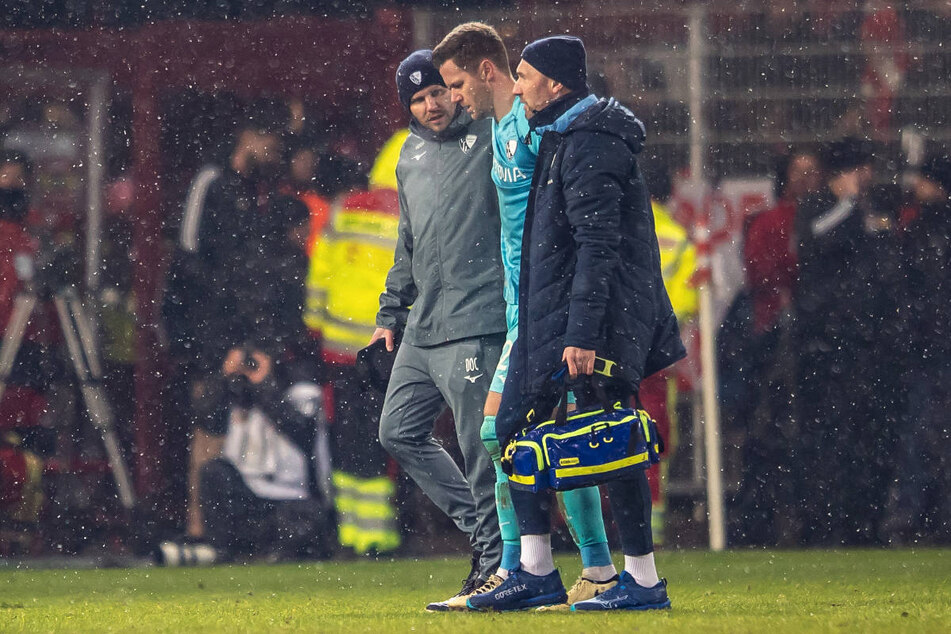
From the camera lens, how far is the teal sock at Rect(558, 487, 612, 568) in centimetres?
567

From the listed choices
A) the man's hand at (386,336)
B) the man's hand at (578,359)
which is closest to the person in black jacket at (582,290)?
the man's hand at (578,359)

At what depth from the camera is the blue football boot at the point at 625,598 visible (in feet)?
17.9

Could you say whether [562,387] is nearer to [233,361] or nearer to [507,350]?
[507,350]

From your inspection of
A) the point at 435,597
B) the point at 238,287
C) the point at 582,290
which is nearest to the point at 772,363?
the point at 238,287

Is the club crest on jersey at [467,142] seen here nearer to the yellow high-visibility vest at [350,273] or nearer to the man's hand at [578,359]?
the man's hand at [578,359]

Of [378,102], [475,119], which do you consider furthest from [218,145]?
[475,119]

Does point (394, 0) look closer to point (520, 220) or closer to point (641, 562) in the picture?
point (520, 220)

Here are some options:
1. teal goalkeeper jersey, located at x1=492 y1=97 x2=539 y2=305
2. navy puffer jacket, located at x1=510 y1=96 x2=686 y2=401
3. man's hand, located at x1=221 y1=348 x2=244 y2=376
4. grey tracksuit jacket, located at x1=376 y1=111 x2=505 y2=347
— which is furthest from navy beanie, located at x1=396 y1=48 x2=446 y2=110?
man's hand, located at x1=221 y1=348 x2=244 y2=376

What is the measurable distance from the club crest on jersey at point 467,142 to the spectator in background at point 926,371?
11.4 ft

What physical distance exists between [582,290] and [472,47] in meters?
0.98

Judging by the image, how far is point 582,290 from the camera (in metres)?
5.29

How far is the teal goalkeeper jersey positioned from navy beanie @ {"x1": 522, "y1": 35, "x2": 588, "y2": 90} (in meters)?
0.23

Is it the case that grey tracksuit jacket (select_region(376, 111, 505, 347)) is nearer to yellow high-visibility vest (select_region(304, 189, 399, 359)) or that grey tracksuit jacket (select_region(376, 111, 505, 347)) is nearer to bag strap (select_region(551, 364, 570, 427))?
bag strap (select_region(551, 364, 570, 427))

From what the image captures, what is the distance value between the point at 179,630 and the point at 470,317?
1.32 metres
